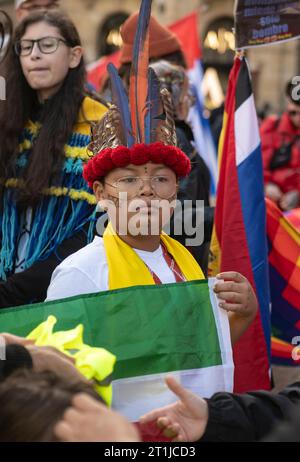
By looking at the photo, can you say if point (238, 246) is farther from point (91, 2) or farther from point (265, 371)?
point (91, 2)

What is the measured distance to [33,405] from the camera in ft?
5.37

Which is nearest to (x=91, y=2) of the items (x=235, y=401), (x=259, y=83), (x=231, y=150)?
(x=259, y=83)

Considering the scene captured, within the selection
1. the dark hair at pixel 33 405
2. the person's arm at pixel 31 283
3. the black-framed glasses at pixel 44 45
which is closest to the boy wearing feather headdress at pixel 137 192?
the person's arm at pixel 31 283

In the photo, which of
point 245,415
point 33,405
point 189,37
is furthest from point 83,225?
point 189,37

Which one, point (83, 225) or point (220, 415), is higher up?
point (83, 225)

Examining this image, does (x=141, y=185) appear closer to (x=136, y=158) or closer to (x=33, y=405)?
(x=136, y=158)

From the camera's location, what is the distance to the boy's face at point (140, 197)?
2650mm

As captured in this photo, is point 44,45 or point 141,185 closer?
point 141,185

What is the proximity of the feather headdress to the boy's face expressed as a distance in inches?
1.2

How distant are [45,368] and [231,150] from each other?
2.46 meters

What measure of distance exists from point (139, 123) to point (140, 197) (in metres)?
0.23

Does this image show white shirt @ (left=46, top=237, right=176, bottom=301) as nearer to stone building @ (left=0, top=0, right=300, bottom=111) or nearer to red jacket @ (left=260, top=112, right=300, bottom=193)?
red jacket @ (left=260, top=112, right=300, bottom=193)

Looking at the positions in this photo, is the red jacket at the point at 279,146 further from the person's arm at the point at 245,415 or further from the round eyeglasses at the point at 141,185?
the person's arm at the point at 245,415

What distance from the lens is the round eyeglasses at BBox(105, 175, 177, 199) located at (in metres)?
2.66
